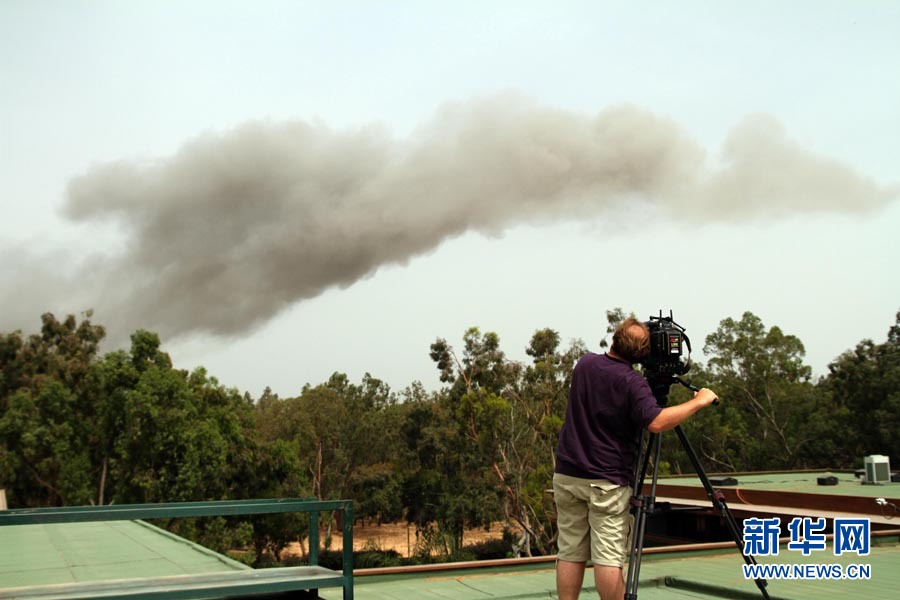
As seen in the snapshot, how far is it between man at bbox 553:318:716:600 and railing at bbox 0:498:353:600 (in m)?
0.93

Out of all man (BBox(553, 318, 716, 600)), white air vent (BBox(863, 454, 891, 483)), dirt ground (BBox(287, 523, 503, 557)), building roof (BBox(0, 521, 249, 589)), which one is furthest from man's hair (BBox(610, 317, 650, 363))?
dirt ground (BBox(287, 523, 503, 557))

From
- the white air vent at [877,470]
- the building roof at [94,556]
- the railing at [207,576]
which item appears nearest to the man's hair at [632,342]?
the railing at [207,576]

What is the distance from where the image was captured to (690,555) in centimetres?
585

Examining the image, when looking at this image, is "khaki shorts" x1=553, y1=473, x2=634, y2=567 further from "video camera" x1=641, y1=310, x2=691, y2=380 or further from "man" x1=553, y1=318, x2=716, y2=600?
"video camera" x1=641, y1=310, x2=691, y2=380

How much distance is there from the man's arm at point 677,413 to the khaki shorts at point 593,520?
0.31 metres

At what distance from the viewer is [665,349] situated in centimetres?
300

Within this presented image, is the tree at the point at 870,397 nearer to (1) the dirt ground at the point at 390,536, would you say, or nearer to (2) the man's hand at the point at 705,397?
(1) the dirt ground at the point at 390,536

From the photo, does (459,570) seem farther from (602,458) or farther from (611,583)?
(602,458)

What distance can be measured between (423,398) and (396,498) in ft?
27.5

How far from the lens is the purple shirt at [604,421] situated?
2859 mm

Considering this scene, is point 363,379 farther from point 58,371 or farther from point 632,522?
point 632,522

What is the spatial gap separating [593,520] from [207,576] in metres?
1.75

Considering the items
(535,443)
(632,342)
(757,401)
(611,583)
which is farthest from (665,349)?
(757,401)

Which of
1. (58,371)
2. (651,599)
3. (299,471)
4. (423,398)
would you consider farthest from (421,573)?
(423,398)
